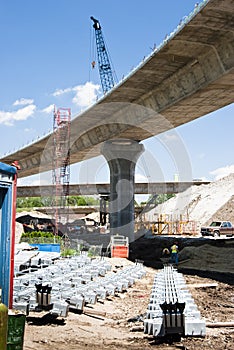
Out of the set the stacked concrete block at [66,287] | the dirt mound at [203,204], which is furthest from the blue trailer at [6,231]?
the dirt mound at [203,204]

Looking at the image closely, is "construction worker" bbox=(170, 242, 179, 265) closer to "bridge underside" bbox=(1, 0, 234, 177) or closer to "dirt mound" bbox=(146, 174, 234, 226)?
"bridge underside" bbox=(1, 0, 234, 177)

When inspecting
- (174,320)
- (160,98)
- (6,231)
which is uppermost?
(160,98)

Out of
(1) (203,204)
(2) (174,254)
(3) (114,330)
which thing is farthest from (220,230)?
(3) (114,330)

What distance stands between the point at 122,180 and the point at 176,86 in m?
16.1

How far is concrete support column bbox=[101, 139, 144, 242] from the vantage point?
37188mm

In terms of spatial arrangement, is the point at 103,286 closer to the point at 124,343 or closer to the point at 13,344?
the point at 124,343

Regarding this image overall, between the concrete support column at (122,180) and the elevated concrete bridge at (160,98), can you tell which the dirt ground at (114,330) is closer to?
the elevated concrete bridge at (160,98)

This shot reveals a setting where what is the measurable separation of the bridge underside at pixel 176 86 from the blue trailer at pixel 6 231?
1054 centimetres

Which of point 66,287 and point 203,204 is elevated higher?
point 203,204

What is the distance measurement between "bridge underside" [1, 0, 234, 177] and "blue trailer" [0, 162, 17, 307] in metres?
10.5

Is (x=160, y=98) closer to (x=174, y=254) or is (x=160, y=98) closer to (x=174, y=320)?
(x=174, y=254)

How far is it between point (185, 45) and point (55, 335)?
14167 mm

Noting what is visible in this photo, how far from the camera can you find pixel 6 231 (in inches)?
351

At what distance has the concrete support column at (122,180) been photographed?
37.2 m
